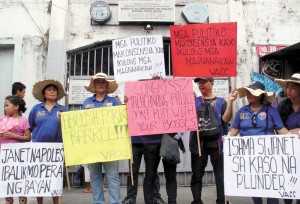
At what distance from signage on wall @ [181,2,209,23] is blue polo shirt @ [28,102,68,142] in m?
4.34

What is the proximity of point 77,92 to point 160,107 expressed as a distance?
3.57m

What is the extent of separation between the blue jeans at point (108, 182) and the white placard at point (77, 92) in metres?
3.45

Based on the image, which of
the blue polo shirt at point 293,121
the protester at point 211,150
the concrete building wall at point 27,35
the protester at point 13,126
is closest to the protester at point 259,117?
the blue polo shirt at point 293,121

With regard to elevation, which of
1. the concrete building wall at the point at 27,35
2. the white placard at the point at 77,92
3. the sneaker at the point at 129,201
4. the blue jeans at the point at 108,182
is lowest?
the sneaker at the point at 129,201

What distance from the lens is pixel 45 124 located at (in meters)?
4.95

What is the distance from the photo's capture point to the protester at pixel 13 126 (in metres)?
4.86

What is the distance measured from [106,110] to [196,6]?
4.54 meters

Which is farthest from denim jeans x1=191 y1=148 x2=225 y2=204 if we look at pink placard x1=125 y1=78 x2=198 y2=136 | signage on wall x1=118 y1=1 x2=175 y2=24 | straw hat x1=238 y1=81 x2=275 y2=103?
signage on wall x1=118 y1=1 x2=175 y2=24

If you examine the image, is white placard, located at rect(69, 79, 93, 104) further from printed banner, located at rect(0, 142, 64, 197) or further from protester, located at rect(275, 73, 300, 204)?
protester, located at rect(275, 73, 300, 204)

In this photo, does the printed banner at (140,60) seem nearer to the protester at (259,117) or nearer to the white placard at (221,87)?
the protester at (259,117)

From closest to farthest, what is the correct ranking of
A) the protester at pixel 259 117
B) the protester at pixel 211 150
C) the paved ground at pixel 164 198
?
the protester at pixel 259 117 → the protester at pixel 211 150 → the paved ground at pixel 164 198

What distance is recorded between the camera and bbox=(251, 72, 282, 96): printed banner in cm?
748

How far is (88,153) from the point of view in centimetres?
477

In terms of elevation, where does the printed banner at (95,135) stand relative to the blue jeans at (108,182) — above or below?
above
